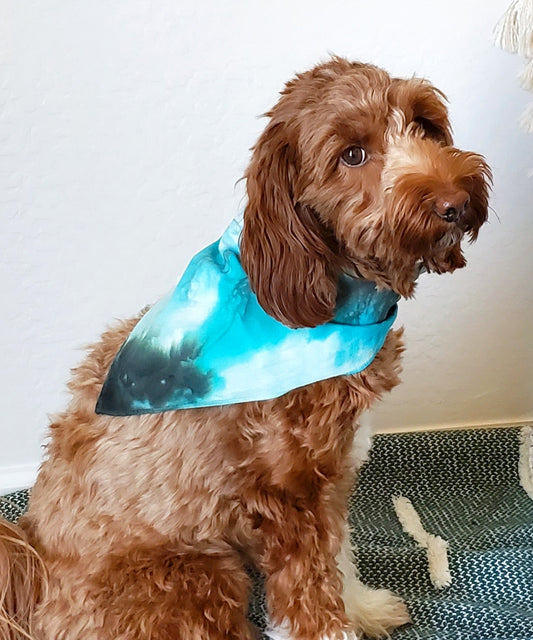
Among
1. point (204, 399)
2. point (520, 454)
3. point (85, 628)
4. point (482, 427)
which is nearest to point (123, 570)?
point (85, 628)

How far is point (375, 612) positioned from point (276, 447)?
48cm

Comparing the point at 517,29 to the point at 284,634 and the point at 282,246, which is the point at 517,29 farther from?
the point at 284,634

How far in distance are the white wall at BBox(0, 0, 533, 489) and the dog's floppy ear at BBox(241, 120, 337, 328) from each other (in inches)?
29.1

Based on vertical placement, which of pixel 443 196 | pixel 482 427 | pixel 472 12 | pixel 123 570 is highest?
pixel 472 12

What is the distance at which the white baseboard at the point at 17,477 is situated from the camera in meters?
2.12

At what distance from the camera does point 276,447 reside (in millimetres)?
1188

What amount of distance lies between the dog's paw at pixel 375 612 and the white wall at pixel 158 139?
483 mm

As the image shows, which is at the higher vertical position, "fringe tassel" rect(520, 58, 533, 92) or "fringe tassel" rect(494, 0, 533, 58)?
"fringe tassel" rect(494, 0, 533, 58)

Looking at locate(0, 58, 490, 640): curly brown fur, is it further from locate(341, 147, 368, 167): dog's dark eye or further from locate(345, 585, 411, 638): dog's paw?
locate(345, 585, 411, 638): dog's paw

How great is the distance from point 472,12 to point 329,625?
135 centimetres

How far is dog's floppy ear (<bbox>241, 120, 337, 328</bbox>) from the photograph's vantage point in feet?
3.54

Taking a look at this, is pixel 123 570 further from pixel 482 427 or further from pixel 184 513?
pixel 482 427

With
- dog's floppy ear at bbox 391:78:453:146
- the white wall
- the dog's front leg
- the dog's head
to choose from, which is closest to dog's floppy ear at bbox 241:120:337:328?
the dog's head

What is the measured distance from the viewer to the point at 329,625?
1.22 meters
